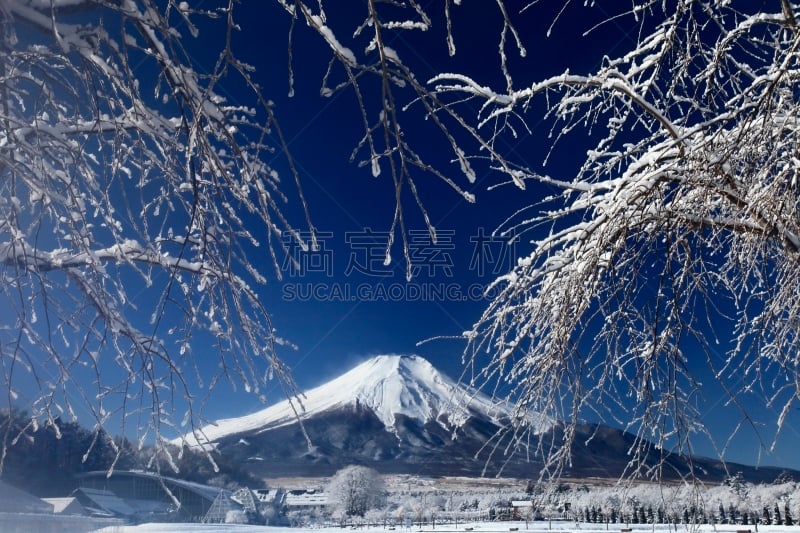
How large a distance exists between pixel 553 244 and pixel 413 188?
138 cm

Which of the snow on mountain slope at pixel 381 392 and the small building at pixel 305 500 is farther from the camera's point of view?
the snow on mountain slope at pixel 381 392

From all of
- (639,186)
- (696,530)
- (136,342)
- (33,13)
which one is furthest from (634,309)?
(33,13)

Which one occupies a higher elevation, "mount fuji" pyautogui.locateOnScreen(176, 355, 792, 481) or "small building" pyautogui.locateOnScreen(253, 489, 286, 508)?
"mount fuji" pyautogui.locateOnScreen(176, 355, 792, 481)

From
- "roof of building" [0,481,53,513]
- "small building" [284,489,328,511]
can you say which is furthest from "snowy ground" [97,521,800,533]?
"small building" [284,489,328,511]

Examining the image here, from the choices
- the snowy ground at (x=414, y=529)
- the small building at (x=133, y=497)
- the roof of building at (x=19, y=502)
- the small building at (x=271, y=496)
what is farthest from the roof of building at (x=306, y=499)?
the roof of building at (x=19, y=502)

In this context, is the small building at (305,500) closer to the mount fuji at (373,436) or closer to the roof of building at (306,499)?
the roof of building at (306,499)

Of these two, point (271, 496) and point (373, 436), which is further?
point (373, 436)

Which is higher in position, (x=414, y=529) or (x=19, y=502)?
(x=19, y=502)

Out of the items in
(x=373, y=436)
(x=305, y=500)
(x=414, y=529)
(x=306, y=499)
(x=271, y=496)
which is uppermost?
(x=373, y=436)

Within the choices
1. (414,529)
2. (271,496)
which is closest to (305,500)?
(271,496)

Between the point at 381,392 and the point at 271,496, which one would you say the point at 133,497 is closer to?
the point at 271,496

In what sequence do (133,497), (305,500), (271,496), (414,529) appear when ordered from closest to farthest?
(133,497) → (414,529) → (271,496) → (305,500)

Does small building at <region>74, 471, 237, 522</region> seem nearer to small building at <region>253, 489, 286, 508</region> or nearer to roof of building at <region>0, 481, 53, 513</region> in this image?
small building at <region>253, 489, 286, 508</region>

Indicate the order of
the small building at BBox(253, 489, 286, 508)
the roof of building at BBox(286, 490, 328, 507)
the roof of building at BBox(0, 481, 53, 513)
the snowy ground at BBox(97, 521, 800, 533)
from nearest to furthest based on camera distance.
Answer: the roof of building at BBox(0, 481, 53, 513), the snowy ground at BBox(97, 521, 800, 533), the small building at BBox(253, 489, 286, 508), the roof of building at BBox(286, 490, 328, 507)
